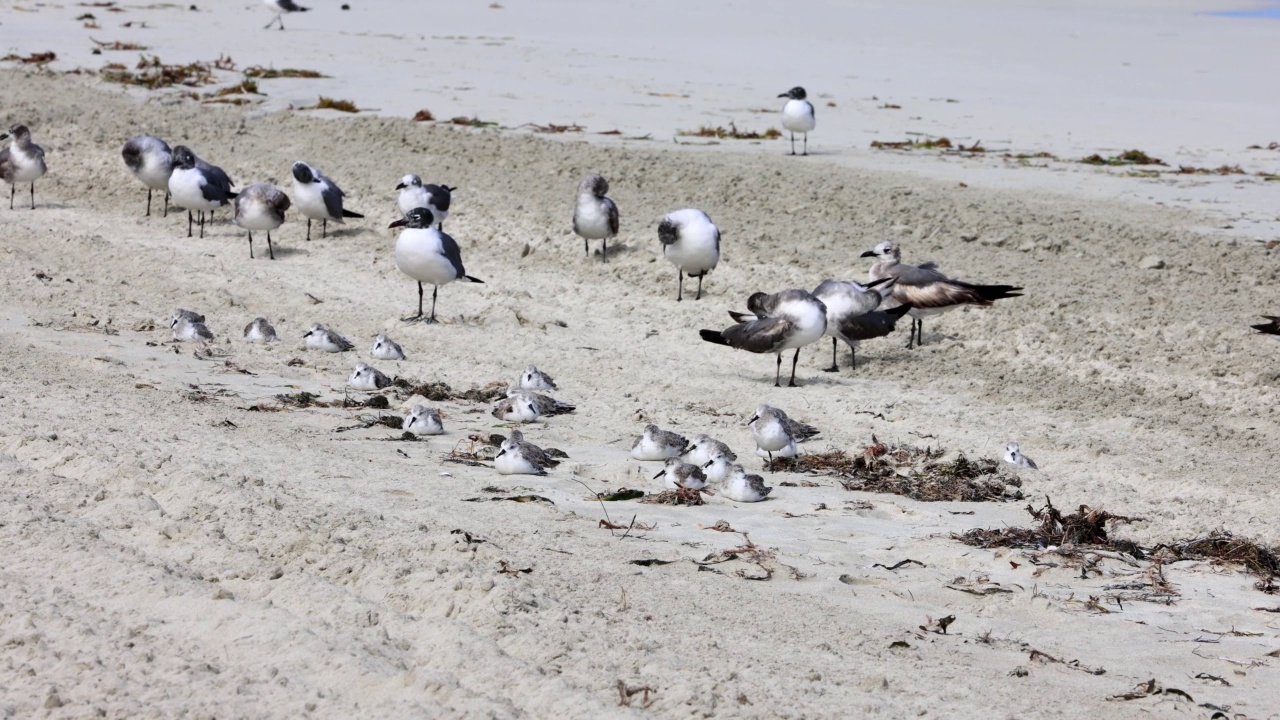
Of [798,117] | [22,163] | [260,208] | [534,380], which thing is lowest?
[534,380]

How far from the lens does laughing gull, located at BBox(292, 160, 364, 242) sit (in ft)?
43.1

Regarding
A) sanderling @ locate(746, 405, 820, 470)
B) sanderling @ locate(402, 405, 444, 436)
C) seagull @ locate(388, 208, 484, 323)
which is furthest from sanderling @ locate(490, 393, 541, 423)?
seagull @ locate(388, 208, 484, 323)

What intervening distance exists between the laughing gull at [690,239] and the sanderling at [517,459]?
499 centimetres

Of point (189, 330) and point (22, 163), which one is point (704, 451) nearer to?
point (189, 330)

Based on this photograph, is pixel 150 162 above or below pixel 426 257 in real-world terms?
above

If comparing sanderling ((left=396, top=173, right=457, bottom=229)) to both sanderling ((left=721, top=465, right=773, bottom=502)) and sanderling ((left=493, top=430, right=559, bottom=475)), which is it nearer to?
sanderling ((left=493, top=430, right=559, bottom=475))

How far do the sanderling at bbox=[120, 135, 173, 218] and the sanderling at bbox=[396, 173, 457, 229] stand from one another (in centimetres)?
277

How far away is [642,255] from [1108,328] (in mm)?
4308

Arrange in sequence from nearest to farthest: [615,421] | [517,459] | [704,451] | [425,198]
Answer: [517,459]
[704,451]
[615,421]
[425,198]

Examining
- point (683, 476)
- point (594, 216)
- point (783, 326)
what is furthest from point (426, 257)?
point (683, 476)

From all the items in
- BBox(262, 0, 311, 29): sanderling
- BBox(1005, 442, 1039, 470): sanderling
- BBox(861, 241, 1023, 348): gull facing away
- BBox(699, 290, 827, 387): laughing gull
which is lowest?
BBox(1005, 442, 1039, 470): sanderling

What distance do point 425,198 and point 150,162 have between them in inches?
131

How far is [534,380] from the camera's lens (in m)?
8.62

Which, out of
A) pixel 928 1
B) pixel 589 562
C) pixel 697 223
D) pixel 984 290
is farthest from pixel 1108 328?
pixel 928 1
